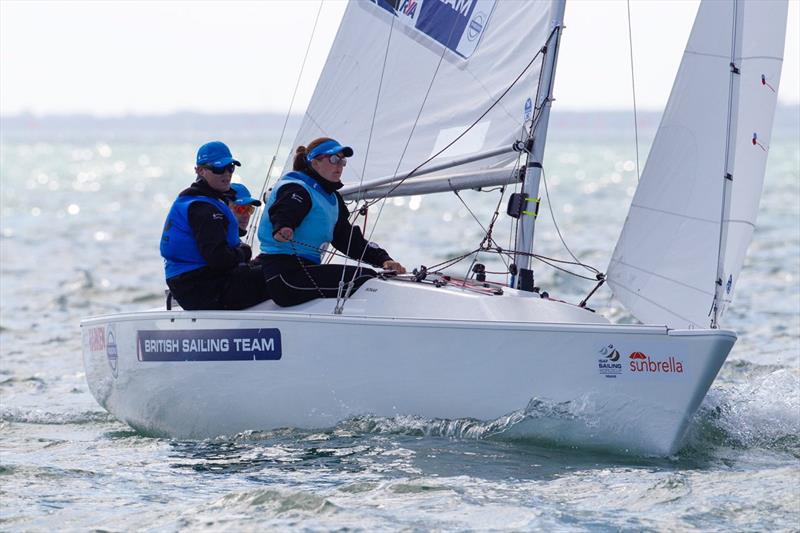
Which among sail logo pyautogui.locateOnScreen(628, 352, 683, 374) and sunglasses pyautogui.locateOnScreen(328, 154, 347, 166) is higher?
sunglasses pyautogui.locateOnScreen(328, 154, 347, 166)

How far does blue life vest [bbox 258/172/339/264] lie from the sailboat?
0.92 feet

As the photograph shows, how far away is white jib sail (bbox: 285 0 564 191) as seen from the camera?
6996 millimetres

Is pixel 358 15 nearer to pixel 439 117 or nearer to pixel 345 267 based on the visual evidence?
pixel 439 117

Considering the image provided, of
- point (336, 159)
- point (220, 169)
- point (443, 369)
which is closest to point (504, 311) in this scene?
point (443, 369)

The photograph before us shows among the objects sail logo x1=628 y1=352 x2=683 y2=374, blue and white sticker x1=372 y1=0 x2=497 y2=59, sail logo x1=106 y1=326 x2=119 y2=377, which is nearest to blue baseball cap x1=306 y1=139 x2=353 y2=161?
blue and white sticker x1=372 y1=0 x2=497 y2=59

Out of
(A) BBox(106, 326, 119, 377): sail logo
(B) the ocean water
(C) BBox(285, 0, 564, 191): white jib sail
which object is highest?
(C) BBox(285, 0, 564, 191): white jib sail

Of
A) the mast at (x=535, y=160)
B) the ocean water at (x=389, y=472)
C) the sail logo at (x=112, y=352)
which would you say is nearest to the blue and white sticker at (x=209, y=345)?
the sail logo at (x=112, y=352)

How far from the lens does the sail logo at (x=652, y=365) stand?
18.5ft

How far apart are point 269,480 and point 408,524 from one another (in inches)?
35.3

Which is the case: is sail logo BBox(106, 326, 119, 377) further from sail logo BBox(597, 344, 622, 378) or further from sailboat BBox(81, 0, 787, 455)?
sail logo BBox(597, 344, 622, 378)

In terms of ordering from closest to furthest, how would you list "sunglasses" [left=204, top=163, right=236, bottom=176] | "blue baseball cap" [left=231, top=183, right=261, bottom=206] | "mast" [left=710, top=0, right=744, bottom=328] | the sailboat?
the sailboat, "mast" [left=710, top=0, right=744, bottom=328], "sunglasses" [left=204, top=163, right=236, bottom=176], "blue baseball cap" [left=231, top=183, right=261, bottom=206]

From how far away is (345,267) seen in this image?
6496mm

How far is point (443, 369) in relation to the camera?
232 inches

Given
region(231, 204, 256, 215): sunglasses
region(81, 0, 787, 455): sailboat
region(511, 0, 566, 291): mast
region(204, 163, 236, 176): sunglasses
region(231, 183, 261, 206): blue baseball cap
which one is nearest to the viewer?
region(81, 0, 787, 455): sailboat
